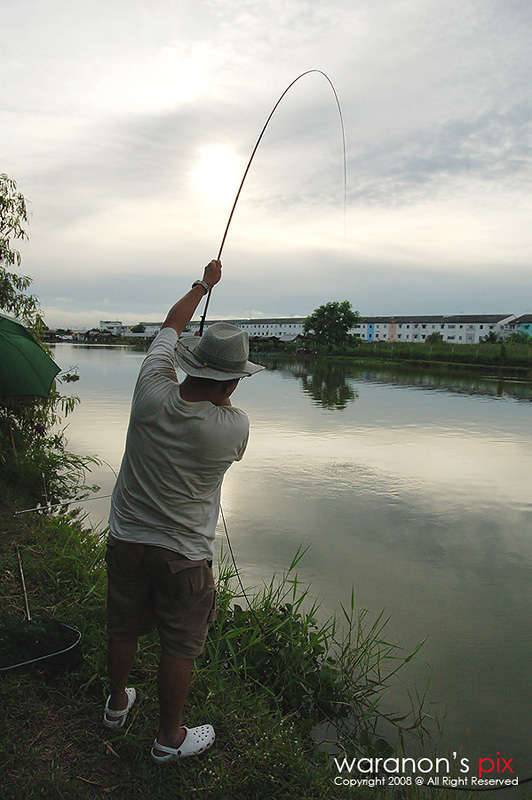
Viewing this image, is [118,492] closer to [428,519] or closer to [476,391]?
[428,519]

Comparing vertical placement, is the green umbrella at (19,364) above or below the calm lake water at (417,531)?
above

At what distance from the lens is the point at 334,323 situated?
66.0 metres

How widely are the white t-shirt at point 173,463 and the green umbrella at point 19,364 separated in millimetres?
2555

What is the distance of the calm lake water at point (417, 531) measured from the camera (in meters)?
3.51

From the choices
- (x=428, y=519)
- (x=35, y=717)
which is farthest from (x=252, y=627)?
(x=428, y=519)

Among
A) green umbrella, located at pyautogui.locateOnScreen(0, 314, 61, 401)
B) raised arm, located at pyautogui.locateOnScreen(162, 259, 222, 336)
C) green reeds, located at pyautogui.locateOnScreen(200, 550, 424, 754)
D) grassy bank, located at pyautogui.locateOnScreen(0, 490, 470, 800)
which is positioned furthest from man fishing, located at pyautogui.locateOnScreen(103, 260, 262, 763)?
green umbrella, located at pyautogui.locateOnScreen(0, 314, 61, 401)

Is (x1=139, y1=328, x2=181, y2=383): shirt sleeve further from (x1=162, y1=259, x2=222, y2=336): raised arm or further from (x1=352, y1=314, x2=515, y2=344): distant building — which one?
(x1=352, y1=314, x2=515, y2=344): distant building

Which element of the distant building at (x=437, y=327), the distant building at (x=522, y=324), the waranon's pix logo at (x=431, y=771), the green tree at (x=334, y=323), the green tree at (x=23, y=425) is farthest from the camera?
the distant building at (x=437, y=327)

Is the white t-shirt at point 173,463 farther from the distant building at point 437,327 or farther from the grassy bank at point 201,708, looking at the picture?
the distant building at point 437,327

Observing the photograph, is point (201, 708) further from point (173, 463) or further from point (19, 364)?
point (19, 364)

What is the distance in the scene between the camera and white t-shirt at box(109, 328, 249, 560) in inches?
79.4

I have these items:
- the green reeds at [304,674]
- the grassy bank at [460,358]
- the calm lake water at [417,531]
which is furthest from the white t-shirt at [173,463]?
the grassy bank at [460,358]

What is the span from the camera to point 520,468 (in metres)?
9.34

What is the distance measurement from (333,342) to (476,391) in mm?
43565
